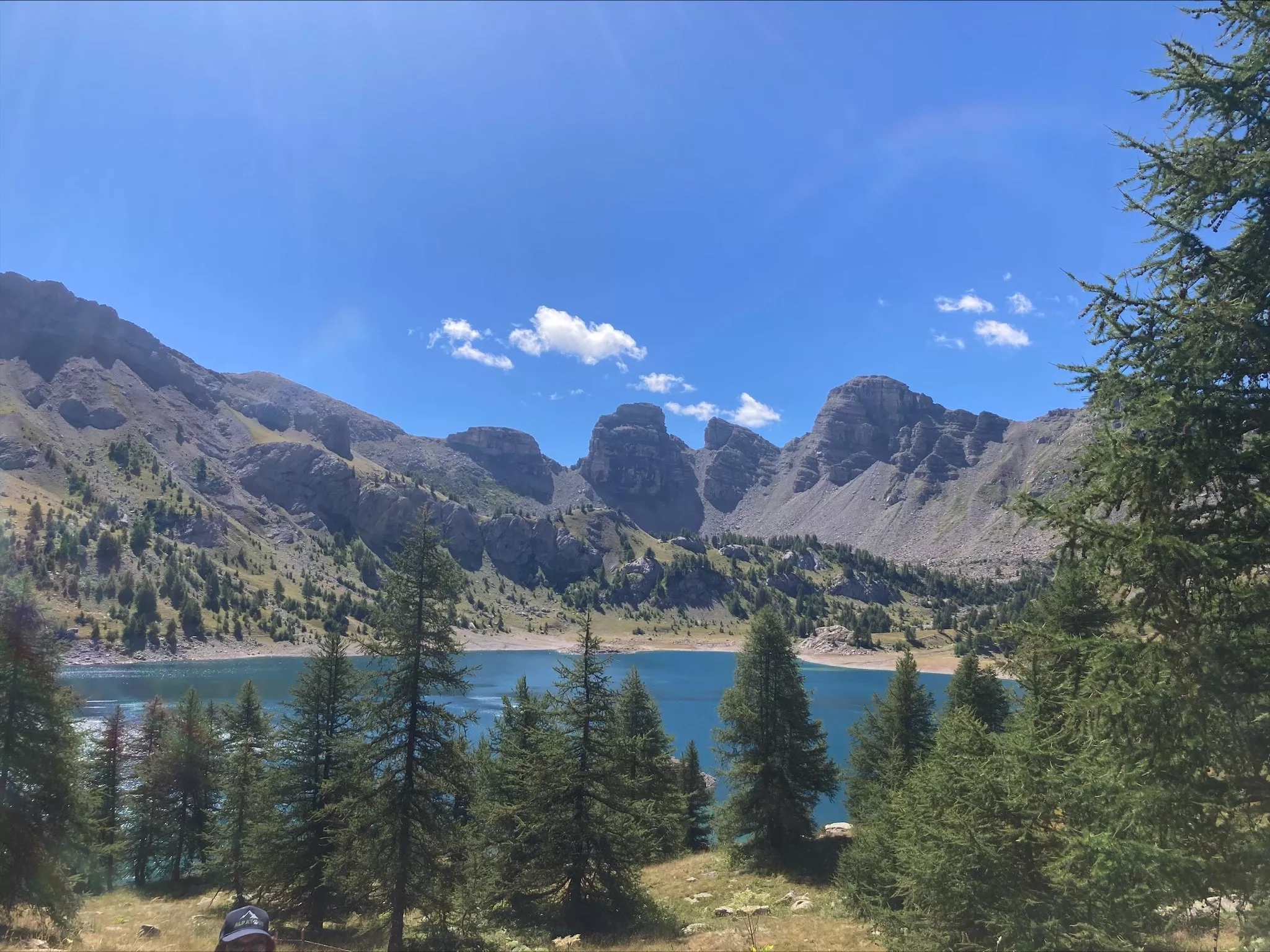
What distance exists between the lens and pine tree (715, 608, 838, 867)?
31.4m

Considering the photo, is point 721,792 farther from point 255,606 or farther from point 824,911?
point 255,606

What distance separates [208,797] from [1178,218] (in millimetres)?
52358

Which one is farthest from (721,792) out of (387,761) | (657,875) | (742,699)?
(387,761)

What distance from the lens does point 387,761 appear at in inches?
853

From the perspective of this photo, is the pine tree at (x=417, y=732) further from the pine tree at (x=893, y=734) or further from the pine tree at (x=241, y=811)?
the pine tree at (x=893, y=734)

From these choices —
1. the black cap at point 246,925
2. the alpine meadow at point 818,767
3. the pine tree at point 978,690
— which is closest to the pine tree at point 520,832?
the alpine meadow at point 818,767

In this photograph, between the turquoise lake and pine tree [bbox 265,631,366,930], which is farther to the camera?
the turquoise lake

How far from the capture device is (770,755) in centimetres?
3219

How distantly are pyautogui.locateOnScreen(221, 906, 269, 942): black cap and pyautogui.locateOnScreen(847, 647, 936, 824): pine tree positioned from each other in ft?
92.7

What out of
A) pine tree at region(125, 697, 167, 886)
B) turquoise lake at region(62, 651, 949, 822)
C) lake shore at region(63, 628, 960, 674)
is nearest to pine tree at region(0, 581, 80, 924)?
pine tree at region(125, 697, 167, 886)

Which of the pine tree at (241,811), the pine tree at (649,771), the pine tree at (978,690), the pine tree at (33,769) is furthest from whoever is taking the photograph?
the pine tree at (978,690)

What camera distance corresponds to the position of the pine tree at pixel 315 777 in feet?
81.8

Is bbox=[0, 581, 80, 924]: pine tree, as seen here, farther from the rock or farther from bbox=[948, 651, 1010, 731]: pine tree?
bbox=[948, 651, 1010, 731]: pine tree

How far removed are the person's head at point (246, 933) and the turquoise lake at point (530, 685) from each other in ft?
194
